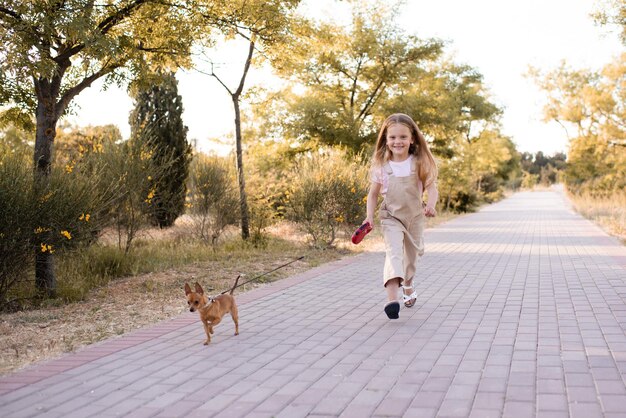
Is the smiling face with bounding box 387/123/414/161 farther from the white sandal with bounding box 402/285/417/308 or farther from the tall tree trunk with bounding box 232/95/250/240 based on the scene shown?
the tall tree trunk with bounding box 232/95/250/240

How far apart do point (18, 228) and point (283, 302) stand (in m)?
2.94

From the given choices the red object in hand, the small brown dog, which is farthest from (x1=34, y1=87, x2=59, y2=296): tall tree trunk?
the red object in hand

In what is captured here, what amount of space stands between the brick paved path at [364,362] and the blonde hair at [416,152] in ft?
4.67

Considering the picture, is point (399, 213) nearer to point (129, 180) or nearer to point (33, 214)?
point (33, 214)

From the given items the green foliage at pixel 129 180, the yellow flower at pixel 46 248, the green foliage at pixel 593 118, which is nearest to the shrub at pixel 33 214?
the yellow flower at pixel 46 248

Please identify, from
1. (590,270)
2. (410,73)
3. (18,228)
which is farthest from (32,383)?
(410,73)

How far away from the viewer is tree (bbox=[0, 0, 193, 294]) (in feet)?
21.9

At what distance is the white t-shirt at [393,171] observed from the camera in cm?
662

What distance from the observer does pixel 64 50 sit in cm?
812

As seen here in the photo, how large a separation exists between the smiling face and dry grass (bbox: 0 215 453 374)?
286cm

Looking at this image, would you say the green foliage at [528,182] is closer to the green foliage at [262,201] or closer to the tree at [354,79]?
the tree at [354,79]

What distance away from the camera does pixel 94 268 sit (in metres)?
9.77

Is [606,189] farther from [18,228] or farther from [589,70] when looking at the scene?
[18,228]

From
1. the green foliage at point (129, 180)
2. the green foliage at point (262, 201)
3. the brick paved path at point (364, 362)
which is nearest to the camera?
the brick paved path at point (364, 362)
